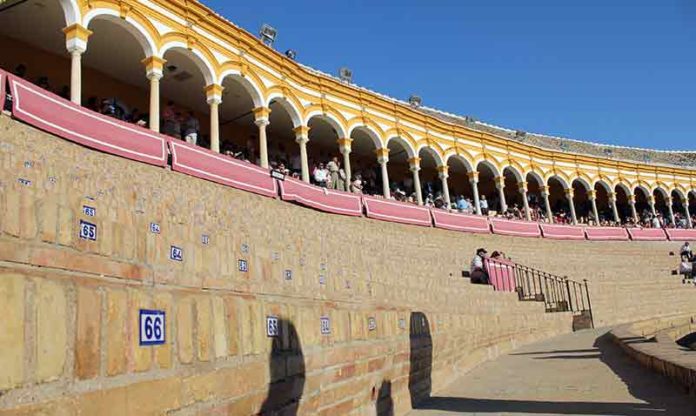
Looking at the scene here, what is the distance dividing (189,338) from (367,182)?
20.2m

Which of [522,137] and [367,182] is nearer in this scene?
[367,182]

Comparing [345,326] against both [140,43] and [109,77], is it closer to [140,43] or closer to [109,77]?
[140,43]

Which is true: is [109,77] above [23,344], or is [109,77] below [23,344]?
above

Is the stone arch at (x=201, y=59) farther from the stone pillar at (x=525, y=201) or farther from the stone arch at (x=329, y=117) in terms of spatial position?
the stone pillar at (x=525, y=201)

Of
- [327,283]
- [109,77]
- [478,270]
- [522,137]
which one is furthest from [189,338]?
[522,137]

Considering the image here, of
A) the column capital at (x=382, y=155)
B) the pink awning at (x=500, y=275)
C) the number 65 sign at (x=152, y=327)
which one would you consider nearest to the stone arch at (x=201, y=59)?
the column capital at (x=382, y=155)

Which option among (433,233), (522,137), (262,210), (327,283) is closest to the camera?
(327,283)

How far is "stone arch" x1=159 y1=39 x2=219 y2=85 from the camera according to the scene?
1466 cm

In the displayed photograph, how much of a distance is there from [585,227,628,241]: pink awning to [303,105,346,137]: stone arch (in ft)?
42.5

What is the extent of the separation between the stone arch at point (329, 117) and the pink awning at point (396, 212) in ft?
13.2

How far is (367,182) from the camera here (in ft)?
75.4

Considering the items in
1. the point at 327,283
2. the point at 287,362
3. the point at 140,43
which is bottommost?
the point at 287,362

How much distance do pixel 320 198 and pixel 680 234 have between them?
75.0 ft

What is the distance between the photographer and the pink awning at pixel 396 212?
17203 mm
